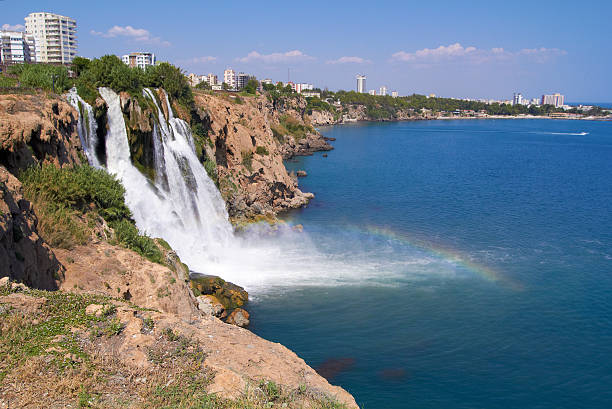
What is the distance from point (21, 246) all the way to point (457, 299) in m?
18.0

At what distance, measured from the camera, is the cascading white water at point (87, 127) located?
21.3m

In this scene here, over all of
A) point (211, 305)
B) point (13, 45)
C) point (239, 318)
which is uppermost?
point (13, 45)

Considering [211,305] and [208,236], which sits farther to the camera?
[208,236]

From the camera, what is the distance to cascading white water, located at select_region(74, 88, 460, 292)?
23.5 m

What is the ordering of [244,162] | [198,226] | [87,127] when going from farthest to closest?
[244,162] → [198,226] → [87,127]

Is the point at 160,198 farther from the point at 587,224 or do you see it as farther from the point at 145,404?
the point at 587,224

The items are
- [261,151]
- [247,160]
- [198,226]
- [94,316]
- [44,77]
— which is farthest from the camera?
[261,151]

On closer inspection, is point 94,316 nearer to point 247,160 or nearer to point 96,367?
point 96,367

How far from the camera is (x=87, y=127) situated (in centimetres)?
2175

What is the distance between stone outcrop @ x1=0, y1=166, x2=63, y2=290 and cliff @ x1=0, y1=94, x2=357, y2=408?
36 mm

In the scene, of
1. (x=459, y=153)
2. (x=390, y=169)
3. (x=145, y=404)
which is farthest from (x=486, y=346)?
(x=459, y=153)

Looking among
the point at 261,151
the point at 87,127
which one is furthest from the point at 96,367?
the point at 261,151

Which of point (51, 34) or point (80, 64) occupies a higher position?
point (51, 34)

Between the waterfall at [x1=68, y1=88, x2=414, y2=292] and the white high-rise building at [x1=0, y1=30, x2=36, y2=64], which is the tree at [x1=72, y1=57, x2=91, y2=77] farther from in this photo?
the white high-rise building at [x1=0, y1=30, x2=36, y2=64]
